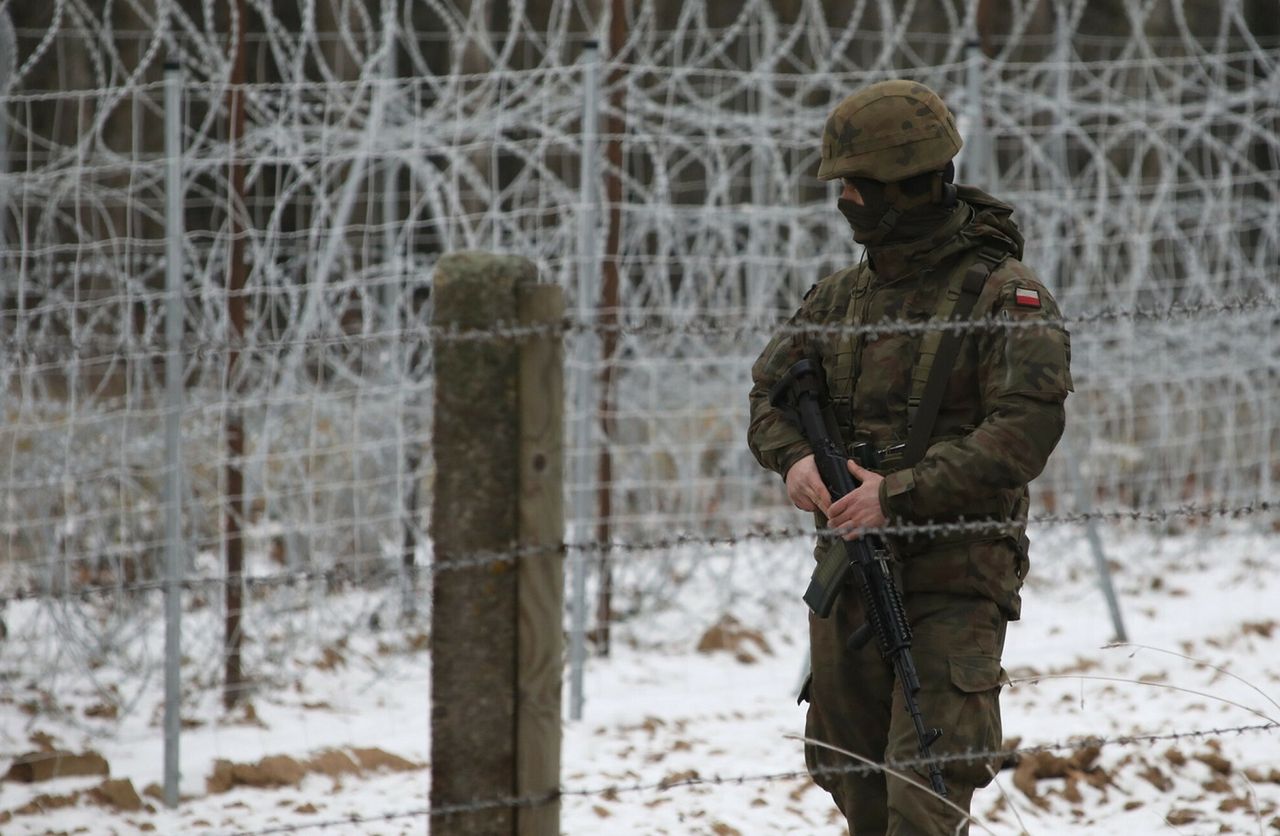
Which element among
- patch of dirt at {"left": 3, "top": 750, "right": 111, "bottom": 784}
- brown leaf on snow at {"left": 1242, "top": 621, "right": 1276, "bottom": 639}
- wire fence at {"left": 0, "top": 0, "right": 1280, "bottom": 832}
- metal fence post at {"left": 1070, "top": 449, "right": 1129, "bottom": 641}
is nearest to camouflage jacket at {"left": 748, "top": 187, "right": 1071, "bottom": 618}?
wire fence at {"left": 0, "top": 0, "right": 1280, "bottom": 832}

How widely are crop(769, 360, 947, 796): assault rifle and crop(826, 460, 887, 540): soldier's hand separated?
0.13ft

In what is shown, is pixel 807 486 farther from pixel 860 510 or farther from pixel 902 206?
pixel 902 206

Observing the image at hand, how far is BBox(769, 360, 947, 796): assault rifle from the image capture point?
2441 millimetres

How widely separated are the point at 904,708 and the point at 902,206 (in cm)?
93

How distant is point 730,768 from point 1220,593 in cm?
363

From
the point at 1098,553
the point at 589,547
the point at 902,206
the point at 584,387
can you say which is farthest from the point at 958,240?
the point at 1098,553

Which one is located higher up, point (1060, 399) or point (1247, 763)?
point (1060, 399)

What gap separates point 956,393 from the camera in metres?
2.55

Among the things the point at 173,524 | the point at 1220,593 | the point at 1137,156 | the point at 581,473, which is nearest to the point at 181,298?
the point at 173,524

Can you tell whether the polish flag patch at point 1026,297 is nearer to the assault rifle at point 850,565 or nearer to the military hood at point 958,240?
the military hood at point 958,240

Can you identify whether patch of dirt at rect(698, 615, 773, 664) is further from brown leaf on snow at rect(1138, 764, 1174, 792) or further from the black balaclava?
the black balaclava

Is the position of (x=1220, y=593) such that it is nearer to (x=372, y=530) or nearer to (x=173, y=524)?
(x=372, y=530)

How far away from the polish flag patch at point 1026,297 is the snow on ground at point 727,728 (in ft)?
2.45

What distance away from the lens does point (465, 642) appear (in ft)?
6.54
